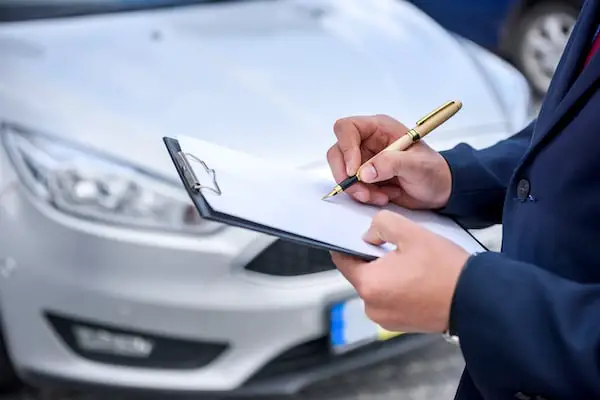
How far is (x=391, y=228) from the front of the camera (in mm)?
750

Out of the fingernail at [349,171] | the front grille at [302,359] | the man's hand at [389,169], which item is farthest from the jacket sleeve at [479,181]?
the front grille at [302,359]

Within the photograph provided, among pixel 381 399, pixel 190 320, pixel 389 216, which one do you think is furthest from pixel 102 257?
pixel 389 216

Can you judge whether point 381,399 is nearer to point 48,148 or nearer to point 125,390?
Result: point 125,390

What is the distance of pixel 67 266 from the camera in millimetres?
1574

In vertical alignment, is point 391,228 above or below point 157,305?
above

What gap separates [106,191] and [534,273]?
104 cm

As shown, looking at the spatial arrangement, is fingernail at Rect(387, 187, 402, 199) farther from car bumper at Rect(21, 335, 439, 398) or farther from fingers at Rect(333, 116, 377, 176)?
car bumper at Rect(21, 335, 439, 398)

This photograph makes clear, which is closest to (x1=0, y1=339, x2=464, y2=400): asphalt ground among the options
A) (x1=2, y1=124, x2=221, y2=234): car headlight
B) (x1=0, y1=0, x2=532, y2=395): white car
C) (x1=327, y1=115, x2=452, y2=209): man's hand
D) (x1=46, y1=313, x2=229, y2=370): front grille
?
(x1=0, y1=0, x2=532, y2=395): white car

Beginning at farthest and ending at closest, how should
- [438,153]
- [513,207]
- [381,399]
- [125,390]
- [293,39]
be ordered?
[293,39], [381,399], [125,390], [438,153], [513,207]

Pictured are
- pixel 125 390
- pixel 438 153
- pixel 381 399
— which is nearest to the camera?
pixel 438 153

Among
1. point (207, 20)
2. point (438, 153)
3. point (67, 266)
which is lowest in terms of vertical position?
point (67, 266)

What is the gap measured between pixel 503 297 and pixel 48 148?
114 cm

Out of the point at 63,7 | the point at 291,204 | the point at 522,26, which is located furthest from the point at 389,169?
the point at 522,26

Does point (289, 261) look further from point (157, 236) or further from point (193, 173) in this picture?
point (193, 173)
